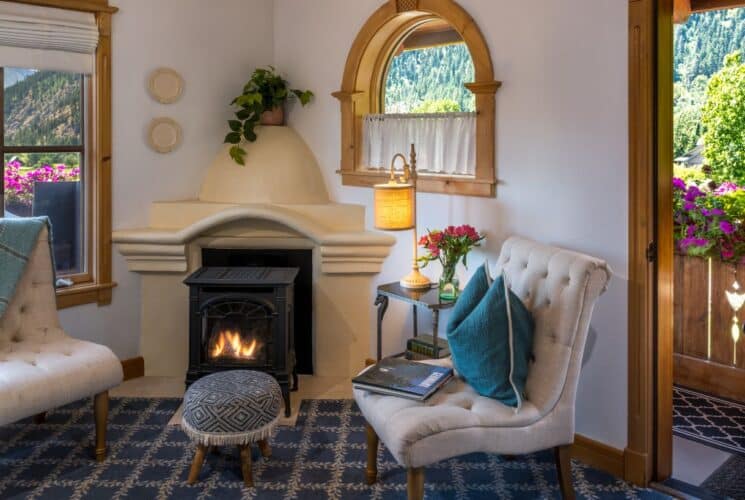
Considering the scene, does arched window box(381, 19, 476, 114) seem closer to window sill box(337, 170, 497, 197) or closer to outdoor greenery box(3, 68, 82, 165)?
window sill box(337, 170, 497, 197)

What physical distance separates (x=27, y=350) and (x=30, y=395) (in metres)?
0.40

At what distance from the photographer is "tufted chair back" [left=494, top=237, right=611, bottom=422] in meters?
2.62

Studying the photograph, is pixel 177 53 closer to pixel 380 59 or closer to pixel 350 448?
pixel 380 59

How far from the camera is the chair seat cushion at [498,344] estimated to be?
264 cm

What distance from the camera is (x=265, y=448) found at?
3.14m

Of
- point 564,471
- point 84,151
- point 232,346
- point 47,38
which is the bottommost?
point 564,471

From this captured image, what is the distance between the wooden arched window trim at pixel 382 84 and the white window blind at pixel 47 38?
54.6 inches

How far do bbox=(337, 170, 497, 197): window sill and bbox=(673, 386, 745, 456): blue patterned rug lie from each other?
60.5 inches

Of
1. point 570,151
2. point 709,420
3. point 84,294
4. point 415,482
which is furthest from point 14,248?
point 709,420

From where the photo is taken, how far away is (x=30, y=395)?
9.17 ft

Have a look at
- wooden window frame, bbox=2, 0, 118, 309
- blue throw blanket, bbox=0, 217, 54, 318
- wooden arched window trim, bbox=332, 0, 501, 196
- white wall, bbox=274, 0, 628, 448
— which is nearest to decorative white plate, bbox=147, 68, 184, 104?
wooden window frame, bbox=2, 0, 118, 309

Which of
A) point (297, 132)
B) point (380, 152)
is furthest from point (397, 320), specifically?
point (297, 132)

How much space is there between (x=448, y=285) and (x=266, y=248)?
1.30 m

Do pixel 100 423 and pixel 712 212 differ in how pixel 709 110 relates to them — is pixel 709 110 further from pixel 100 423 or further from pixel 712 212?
pixel 100 423
